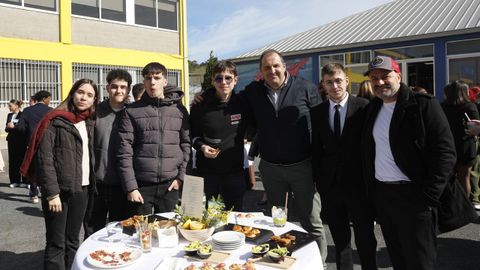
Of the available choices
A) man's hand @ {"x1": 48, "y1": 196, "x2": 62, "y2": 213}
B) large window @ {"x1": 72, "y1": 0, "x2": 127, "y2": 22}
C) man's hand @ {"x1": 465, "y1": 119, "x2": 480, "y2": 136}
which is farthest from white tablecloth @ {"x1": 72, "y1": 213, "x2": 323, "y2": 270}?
large window @ {"x1": 72, "y1": 0, "x2": 127, "y2": 22}

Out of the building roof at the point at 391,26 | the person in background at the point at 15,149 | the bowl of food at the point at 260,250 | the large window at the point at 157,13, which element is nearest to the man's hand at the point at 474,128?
the bowl of food at the point at 260,250

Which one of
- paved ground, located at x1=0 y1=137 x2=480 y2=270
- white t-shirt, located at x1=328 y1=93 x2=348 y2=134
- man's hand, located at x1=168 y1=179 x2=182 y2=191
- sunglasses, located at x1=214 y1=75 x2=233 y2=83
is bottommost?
paved ground, located at x1=0 y1=137 x2=480 y2=270

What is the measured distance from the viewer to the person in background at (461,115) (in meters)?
4.94

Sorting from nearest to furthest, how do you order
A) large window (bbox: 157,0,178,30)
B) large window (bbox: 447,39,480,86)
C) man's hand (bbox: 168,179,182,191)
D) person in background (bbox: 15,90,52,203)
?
1. man's hand (bbox: 168,179,182,191)
2. person in background (bbox: 15,90,52,203)
3. large window (bbox: 447,39,480,86)
4. large window (bbox: 157,0,178,30)

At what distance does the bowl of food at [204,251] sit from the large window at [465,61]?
1219cm

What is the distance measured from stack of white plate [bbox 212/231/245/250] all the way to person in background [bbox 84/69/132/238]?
1.41 m

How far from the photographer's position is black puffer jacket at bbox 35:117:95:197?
2.82m

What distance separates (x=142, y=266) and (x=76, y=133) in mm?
1435

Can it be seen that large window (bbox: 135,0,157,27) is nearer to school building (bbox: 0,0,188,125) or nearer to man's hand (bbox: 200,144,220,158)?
school building (bbox: 0,0,188,125)

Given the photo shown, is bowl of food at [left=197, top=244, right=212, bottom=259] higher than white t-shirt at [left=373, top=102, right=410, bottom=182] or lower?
lower

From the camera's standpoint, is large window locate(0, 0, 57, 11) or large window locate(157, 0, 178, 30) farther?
large window locate(157, 0, 178, 30)

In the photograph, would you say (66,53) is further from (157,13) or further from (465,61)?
(465,61)

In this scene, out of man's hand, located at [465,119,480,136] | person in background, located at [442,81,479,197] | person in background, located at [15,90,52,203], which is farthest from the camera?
person in background, located at [15,90,52,203]

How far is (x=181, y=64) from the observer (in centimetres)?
→ 1844
